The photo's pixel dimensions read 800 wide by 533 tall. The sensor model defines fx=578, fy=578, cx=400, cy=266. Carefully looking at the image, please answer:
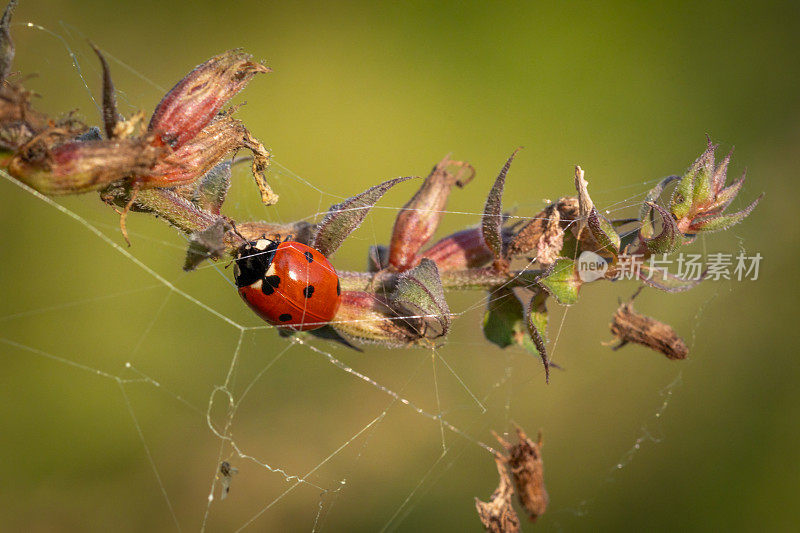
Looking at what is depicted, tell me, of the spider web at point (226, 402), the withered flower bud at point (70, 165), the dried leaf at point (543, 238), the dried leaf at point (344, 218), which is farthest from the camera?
the spider web at point (226, 402)

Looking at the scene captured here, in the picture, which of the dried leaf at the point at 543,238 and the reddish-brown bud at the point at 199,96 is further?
the dried leaf at the point at 543,238

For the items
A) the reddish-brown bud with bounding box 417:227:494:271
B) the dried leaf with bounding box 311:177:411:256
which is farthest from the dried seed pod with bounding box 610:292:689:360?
the dried leaf with bounding box 311:177:411:256

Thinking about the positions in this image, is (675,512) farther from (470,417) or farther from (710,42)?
(710,42)

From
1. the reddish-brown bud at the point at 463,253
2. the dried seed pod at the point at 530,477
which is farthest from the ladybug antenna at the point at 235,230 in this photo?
the dried seed pod at the point at 530,477

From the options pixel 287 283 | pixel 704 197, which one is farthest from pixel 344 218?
pixel 704 197

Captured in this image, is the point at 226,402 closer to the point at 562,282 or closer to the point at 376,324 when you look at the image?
the point at 376,324

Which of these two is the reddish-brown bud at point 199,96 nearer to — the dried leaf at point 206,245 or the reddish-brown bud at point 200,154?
the reddish-brown bud at point 200,154

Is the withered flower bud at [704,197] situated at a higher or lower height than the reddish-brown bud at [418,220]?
higher
